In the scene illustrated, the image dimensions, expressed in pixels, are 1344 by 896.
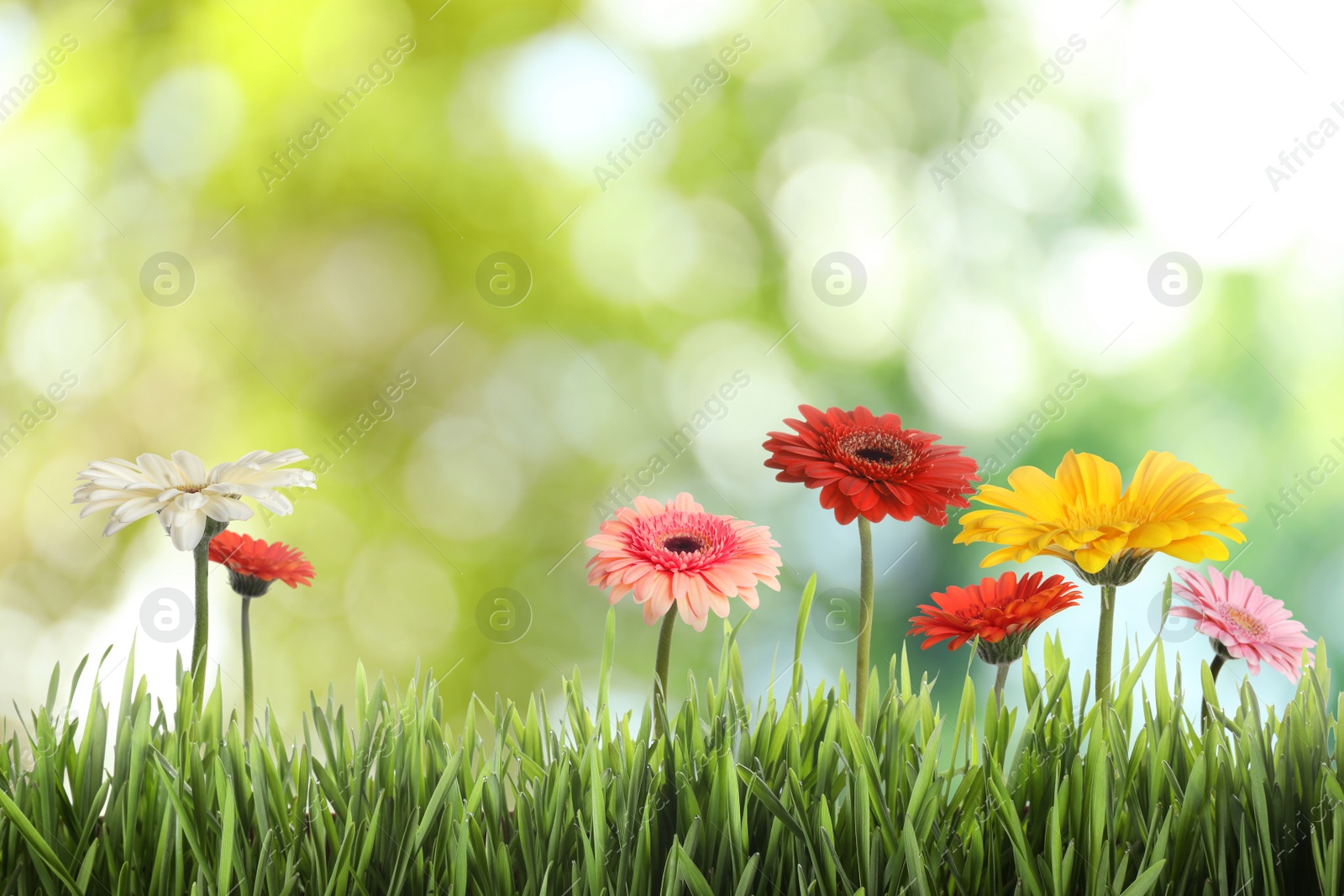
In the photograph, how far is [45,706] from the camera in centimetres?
73

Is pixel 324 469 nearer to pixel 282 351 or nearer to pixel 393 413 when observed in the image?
pixel 393 413

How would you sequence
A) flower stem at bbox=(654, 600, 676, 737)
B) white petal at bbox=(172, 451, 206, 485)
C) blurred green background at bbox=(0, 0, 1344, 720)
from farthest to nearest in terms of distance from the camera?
blurred green background at bbox=(0, 0, 1344, 720)
white petal at bbox=(172, 451, 206, 485)
flower stem at bbox=(654, 600, 676, 737)

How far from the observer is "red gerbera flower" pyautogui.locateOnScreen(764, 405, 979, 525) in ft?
2.42

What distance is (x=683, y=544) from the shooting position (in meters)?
0.78

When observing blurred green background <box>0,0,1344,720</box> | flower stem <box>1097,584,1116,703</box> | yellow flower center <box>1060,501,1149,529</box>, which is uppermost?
blurred green background <box>0,0,1344,720</box>

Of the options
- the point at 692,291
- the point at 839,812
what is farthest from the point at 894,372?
the point at 839,812

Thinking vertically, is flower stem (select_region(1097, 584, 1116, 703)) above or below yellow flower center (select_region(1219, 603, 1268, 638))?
below

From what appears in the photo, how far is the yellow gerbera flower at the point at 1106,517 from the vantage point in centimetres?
69

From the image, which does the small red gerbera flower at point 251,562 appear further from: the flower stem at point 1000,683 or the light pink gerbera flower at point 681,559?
the flower stem at point 1000,683

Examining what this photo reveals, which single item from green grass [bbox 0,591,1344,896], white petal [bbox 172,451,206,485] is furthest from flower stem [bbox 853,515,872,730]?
white petal [bbox 172,451,206,485]

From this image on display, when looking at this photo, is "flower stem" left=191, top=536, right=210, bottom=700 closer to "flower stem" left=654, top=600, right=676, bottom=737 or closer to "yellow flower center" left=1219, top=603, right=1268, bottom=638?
"flower stem" left=654, top=600, right=676, bottom=737

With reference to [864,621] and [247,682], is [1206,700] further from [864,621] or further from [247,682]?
[247,682]

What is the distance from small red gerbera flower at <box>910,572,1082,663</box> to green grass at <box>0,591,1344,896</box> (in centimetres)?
4

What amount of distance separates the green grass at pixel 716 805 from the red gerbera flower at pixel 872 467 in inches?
3.8
